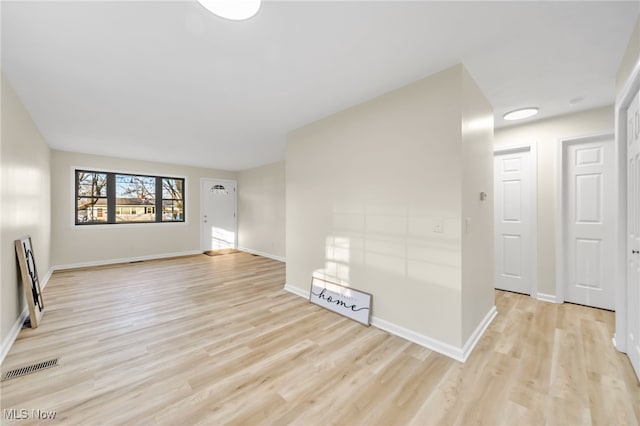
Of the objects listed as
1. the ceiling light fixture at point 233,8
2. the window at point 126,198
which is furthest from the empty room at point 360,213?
the window at point 126,198

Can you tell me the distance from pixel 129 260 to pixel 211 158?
2.97 metres

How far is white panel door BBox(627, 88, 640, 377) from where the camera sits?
1765 millimetres

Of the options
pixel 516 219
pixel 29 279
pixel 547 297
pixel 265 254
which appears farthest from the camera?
pixel 265 254

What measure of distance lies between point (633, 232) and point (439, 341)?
66.1 inches

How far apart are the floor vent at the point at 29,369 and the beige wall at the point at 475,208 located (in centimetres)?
331

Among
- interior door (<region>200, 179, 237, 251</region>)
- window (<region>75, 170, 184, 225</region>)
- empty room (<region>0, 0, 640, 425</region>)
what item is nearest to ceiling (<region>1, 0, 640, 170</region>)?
empty room (<region>0, 0, 640, 425</region>)

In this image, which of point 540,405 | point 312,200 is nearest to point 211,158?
point 312,200

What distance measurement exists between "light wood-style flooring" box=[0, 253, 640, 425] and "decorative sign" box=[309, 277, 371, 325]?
11cm

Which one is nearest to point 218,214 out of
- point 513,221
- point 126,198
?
point 126,198

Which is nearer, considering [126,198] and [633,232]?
[633,232]

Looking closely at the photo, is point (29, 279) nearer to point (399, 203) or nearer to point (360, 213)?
point (360, 213)

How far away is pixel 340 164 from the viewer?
2934 millimetres

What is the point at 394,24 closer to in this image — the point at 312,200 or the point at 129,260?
the point at 312,200

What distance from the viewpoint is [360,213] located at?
8.96ft
